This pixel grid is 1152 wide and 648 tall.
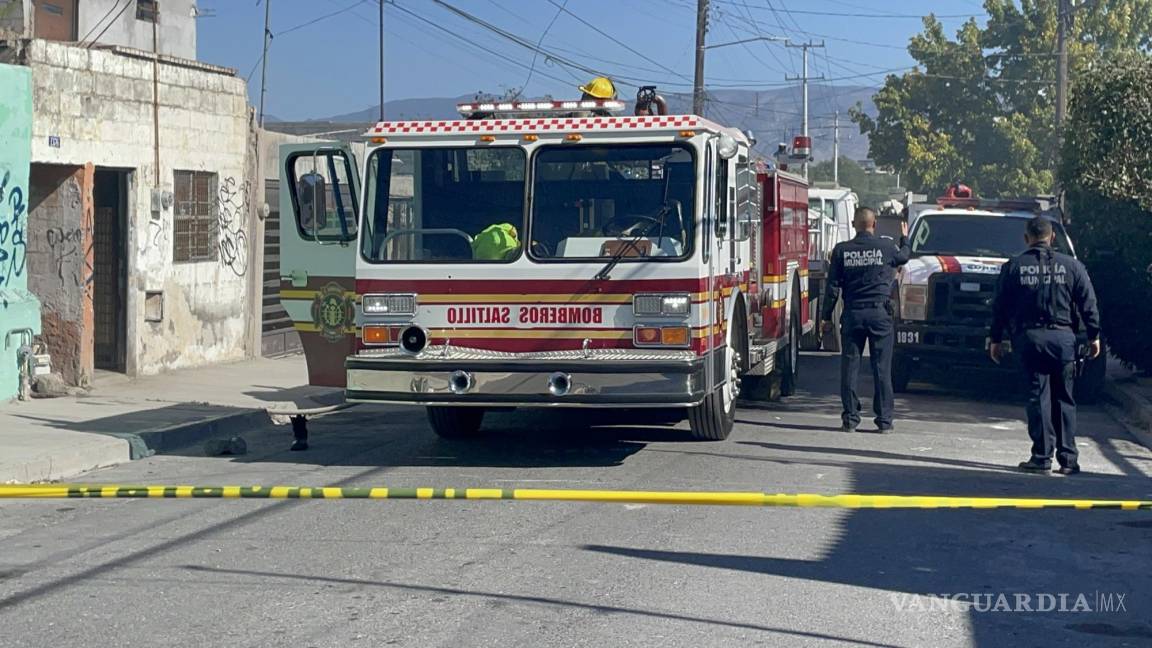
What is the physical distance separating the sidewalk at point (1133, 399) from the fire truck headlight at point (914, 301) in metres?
2.23

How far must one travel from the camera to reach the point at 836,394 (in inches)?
622

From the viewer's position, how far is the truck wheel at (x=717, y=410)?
35.8ft

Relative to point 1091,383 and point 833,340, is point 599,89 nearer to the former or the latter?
point 1091,383

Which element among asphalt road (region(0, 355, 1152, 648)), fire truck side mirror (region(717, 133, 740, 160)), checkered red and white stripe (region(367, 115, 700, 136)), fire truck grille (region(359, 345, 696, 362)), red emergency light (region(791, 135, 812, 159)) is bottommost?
asphalt road (region(0, 355, 1152, 648))

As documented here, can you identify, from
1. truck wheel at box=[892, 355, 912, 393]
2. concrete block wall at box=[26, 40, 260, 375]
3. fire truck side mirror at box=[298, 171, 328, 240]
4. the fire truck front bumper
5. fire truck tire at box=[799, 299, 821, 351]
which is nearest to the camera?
the fire truck front bumper

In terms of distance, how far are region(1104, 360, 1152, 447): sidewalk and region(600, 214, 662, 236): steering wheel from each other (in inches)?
206

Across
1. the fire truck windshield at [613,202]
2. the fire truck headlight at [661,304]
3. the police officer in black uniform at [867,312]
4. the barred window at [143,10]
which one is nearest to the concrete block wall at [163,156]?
the fire truck windshield at [613,202]

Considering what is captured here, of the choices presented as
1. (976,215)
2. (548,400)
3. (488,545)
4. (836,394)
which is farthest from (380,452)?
(976,215)

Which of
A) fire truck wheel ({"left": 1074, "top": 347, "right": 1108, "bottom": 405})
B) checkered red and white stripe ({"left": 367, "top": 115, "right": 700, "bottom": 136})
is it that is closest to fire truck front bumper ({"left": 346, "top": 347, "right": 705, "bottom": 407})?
checkered red and white stripe ({"left": 367, "top": 115, "right": 700, "bottom": 136})

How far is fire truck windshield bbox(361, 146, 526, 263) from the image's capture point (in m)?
10.2

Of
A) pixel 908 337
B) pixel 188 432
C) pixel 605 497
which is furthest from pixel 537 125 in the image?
pixel 908 337

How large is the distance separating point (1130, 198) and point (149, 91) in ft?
36.3

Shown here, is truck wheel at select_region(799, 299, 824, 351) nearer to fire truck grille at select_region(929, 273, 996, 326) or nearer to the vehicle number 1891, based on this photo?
the vehicle number 1891

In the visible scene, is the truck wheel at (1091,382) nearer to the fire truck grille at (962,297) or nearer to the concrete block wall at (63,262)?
the fire truck grille at (962,297)
